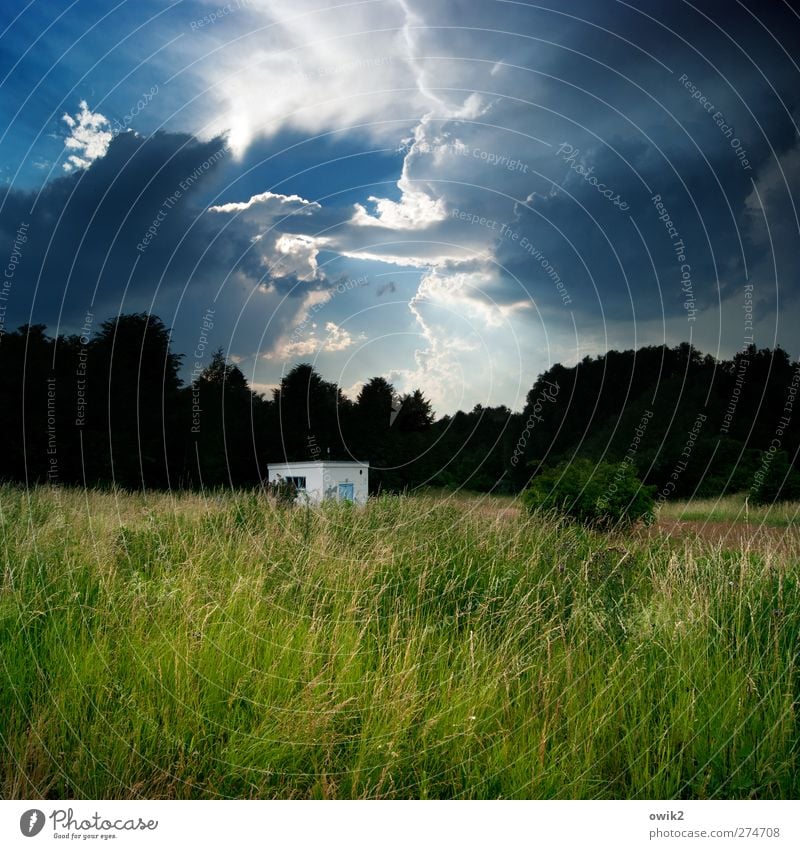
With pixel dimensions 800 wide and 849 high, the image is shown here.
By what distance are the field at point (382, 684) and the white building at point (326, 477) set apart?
42.6 inches

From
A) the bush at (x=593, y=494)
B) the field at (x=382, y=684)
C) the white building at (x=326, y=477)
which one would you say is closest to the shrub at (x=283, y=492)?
the white building at (x=326, y=477)

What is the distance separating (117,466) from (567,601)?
176 inches

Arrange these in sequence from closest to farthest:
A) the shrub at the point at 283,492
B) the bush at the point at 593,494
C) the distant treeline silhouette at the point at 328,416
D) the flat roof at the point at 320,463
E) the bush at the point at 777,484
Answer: the distant treeline silhouette at the point at 328,416 < the flat roof at the point at 320,463 < the shrub at the point at 283,492 < the bush at the point at 593,494 < the bush at the point at 777,484

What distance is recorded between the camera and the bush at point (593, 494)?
8508 millimetres

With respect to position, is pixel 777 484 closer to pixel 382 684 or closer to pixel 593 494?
pixel 593 494

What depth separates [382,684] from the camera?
3.72 m

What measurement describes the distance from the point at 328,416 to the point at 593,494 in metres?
4.45

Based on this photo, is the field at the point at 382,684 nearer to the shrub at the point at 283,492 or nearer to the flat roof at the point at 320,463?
the flat roof at the point at 320,463

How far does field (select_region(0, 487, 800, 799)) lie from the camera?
3146 mm

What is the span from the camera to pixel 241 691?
366cm

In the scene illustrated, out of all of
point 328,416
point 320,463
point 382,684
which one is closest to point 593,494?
point 320,463
